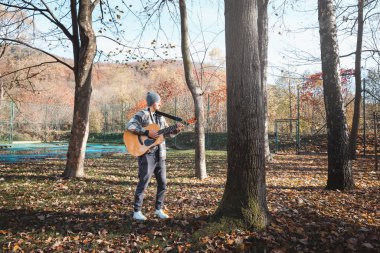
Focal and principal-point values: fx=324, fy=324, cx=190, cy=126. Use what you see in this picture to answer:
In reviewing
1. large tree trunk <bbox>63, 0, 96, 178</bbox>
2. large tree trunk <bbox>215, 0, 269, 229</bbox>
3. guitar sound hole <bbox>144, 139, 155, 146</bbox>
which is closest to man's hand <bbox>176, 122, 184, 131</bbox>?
guitar sound hole <bbox>144, 139, 155, 146</bbox>

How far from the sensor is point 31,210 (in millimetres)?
5883

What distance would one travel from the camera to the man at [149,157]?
17.0 feet

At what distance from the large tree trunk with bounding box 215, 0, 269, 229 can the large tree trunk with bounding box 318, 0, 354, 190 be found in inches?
159

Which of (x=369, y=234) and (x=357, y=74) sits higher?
(x=357, y=74)

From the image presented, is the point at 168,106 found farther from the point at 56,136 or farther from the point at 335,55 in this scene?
the point at 335,55

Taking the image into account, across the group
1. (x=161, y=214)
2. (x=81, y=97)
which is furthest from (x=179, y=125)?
(x=81, y=97)

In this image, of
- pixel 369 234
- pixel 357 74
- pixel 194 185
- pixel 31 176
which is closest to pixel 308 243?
pixel 369 234

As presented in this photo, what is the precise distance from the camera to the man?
17.0ft

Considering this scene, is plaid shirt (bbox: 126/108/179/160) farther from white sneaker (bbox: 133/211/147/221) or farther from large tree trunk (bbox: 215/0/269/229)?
large tree trunk (bbox: 215/0/269/229)

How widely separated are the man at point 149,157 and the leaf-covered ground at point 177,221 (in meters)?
0.29

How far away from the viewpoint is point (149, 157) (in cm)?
520

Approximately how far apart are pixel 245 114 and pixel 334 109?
4.28m

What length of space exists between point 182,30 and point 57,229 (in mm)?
7073

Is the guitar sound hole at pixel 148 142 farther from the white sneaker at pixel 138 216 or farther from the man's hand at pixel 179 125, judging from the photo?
the white sneaker at pixel 138 216
